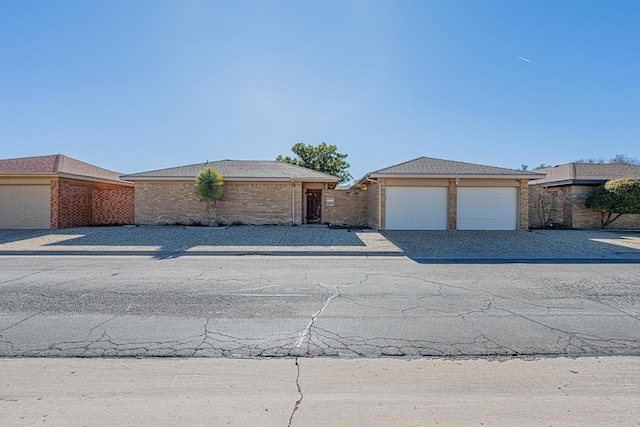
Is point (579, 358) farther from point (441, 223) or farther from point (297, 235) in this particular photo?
point (441, 223)

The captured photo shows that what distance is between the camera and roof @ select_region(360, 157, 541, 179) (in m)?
18.1

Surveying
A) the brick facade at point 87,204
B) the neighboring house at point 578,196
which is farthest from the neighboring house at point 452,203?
the brick facade at point 87,204

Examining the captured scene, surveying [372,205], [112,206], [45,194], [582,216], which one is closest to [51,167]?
[45,194]

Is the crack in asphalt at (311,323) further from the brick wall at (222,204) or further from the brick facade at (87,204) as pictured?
the brick facade at (87,204)

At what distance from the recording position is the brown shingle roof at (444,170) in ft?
59.4

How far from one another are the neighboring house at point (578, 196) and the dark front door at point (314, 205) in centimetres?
1227

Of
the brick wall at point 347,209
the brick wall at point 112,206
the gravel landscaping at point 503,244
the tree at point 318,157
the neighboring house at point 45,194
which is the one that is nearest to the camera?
the gravel landscaping at point 503,244

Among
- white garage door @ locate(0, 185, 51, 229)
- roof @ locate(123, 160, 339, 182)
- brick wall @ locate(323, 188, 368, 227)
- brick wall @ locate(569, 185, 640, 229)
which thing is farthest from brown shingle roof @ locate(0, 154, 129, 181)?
brick wall @ locate(569, 185, 640, 229)

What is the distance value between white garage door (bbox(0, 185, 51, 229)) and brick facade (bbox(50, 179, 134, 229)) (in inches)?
16.5

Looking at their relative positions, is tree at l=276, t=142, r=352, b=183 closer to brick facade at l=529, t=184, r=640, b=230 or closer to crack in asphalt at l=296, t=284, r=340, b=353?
brick facade at l=529, t=184, r=640, b=230

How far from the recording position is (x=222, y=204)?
2056 cm

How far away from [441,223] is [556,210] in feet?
25.6

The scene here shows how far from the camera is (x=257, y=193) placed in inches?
810

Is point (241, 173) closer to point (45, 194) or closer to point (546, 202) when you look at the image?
point (45, 194)
